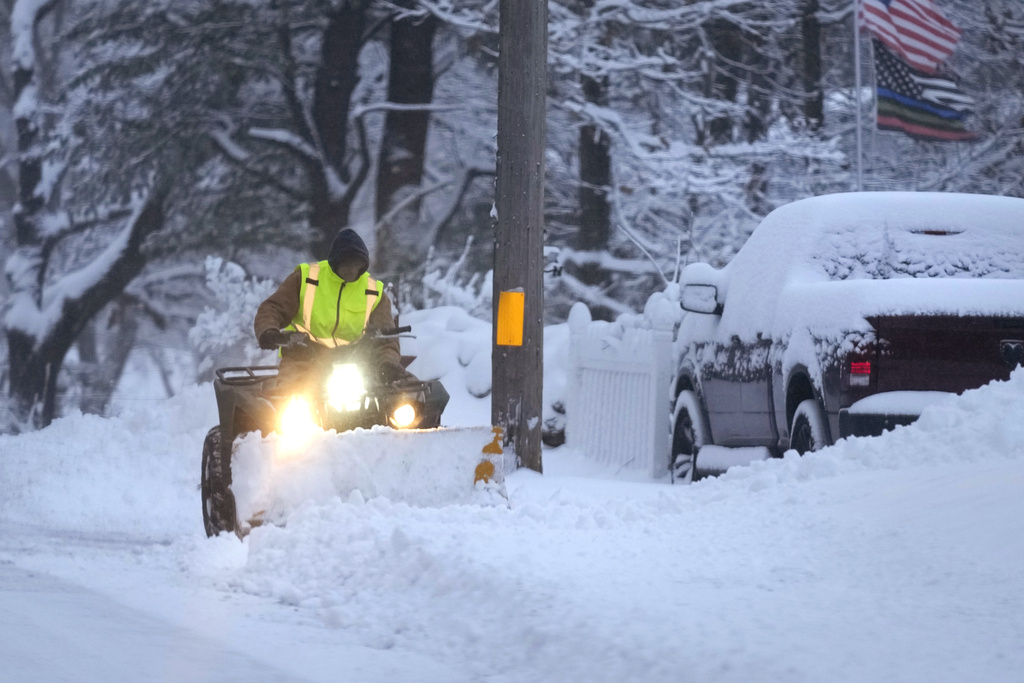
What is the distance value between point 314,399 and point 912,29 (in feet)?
42.7

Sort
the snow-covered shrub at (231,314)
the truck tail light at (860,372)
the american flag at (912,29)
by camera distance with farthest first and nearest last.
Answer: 1. the snow-covered shrub at (231,314)
2. the american flag at (912,29)
3. the truck tail light at (860,372)

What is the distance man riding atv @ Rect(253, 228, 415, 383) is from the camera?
707 cm

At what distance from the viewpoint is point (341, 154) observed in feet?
68.6

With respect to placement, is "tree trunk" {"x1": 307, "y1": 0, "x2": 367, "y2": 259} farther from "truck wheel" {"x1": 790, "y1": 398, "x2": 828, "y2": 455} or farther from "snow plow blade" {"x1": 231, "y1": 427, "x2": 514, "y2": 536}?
"snow plow blade" {"x1": 231, "y1": 427, "x2": 514, "y2": 536}

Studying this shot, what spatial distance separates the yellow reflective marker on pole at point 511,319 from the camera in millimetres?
8734

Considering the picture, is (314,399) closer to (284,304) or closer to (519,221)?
(284,304)

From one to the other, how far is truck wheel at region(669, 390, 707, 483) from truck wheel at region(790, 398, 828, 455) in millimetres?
2133

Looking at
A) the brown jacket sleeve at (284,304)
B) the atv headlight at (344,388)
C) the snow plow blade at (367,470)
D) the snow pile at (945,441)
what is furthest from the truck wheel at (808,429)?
the brown jacket sleeve at (284,304)

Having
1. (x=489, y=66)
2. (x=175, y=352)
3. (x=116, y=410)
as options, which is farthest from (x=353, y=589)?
(x=175, y=352)

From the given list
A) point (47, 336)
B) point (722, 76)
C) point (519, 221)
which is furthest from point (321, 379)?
point (47, 336)

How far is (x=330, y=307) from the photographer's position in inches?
286

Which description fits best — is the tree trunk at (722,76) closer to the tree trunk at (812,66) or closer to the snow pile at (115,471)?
the tree trunk at (812,66)

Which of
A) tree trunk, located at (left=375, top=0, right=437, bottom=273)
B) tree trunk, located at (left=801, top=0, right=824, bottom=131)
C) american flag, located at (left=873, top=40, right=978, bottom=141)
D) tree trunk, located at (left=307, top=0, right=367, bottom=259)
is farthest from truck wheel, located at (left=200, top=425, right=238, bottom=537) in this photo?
tree trunk, located at (left=801, top=0, right=824, bottom=131)

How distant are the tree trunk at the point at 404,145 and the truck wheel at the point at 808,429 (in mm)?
13557
